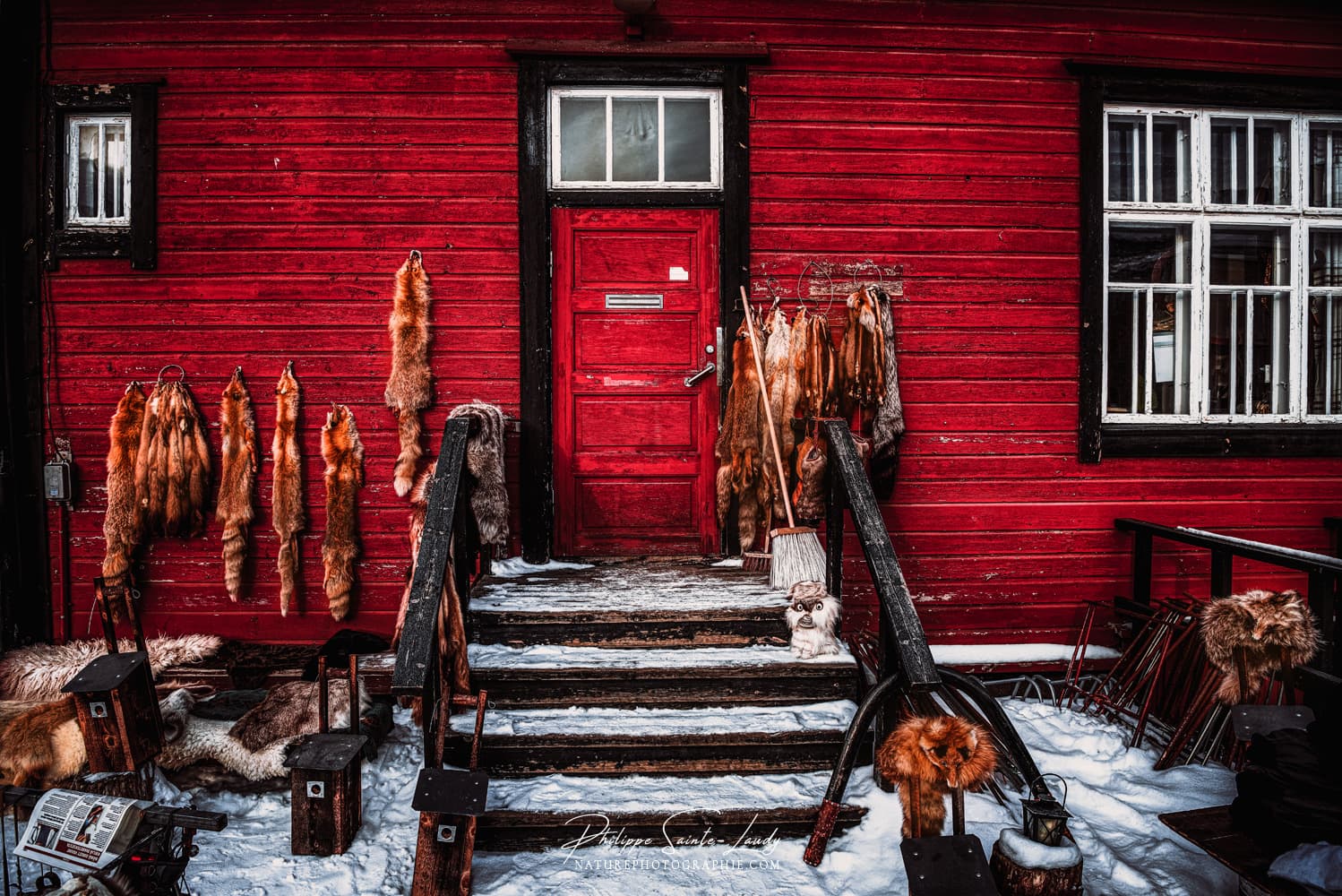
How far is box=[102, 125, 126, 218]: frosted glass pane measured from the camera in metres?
4.76

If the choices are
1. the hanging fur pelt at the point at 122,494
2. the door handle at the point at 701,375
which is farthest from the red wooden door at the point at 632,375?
the hanging fur pelt at the point at 122,494

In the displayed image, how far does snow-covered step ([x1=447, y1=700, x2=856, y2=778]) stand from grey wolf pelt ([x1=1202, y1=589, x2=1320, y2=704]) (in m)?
1.96

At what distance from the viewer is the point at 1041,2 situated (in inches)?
192

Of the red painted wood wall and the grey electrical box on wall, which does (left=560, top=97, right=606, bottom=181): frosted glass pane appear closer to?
the red painted wood wall

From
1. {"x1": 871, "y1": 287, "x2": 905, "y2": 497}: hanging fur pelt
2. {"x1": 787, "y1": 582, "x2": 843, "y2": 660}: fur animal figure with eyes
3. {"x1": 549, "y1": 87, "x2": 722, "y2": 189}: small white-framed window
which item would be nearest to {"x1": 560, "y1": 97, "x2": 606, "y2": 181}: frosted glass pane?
{"x1": 549, "y1": 87, "x2": 722, "y2": 189}: small white-framed window

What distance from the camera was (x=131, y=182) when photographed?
466 centimetres

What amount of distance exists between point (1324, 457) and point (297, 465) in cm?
666

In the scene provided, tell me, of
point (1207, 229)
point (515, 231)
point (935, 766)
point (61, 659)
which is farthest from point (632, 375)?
point (1207, 229)

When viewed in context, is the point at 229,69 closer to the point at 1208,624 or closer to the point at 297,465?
the point at 297,465

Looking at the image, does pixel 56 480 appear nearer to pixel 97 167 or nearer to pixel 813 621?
pixel 97 167

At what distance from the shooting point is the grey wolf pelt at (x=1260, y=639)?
3553 millimetres

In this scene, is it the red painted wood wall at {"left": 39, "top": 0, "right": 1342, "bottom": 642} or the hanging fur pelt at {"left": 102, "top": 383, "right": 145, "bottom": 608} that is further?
the red painted wood wall at {"left": 39, "top": 0, "right": 1342, "bottom": 642}

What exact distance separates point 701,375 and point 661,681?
200cm

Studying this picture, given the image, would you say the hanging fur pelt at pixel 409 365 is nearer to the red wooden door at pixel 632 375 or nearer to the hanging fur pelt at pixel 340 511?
the hanging fur pelt at pixel 340 511
